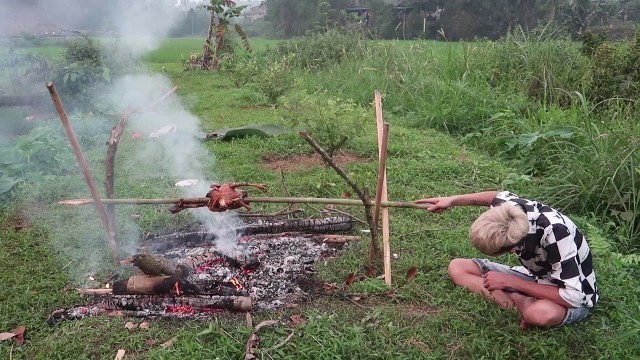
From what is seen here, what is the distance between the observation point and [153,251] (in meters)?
4.19

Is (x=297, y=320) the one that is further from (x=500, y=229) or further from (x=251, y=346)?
(x=500, y=229)

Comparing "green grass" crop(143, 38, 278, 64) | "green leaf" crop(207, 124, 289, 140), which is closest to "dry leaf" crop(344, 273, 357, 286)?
"green leaf" crop(207, 124, 289, 140)

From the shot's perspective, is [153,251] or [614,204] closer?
[153,251]

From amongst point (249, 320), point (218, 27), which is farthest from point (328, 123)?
point (218, 27)

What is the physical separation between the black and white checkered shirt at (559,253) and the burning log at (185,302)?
1709mm

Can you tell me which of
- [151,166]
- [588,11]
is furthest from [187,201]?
[588,11]

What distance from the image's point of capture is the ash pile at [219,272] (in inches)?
133

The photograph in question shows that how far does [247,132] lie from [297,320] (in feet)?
14.9

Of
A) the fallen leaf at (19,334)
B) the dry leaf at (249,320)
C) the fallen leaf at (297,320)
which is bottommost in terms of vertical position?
the fallen leaf at (297,320)

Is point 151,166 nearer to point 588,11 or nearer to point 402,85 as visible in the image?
point 402,85

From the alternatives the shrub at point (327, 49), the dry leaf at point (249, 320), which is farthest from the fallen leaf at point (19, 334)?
the shrub at point (327, 49)

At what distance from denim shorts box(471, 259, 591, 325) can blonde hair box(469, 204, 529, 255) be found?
50 cm

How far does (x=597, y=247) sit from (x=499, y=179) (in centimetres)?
208

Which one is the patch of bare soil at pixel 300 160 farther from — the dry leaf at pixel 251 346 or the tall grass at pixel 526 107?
the dry leaf at pixel 251 346
